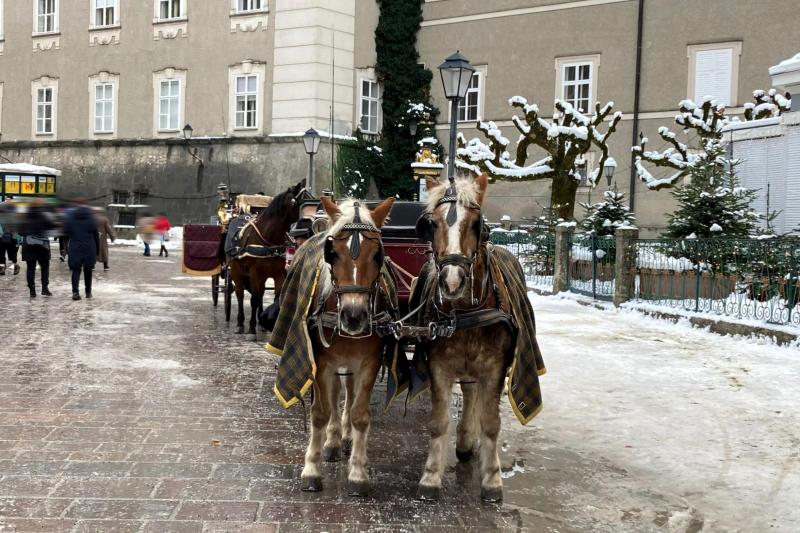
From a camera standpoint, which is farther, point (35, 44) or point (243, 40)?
point (35, 44)

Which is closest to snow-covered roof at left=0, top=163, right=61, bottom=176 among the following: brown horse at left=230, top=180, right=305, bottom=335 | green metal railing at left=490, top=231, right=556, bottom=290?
brown horse at left=230, top=180, right=305, bottom=335

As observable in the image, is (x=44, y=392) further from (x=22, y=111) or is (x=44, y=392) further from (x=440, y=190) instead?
(x=22, y=111)

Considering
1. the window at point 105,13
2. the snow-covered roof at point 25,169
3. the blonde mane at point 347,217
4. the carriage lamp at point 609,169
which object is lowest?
the blonde mane at point 347,217

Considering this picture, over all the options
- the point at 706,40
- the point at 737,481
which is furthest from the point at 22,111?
the point at 737,481

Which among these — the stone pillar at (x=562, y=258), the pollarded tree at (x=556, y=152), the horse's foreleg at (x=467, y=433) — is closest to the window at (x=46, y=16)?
the pollarded tree at (x=556, y=152)

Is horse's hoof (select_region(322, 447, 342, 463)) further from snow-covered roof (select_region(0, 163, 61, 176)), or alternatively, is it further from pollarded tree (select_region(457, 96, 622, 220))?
pollarded tree (select_region(457, 96, 622, 220))

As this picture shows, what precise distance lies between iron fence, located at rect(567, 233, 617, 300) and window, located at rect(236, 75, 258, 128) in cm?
1770

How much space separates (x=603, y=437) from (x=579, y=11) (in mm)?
25014

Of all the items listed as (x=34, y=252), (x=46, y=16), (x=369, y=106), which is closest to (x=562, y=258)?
(x=34, y=252)

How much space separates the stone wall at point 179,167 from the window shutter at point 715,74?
44.4ft

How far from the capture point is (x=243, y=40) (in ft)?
105

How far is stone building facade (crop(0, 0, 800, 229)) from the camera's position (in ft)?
90.3

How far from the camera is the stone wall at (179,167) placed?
102 ft

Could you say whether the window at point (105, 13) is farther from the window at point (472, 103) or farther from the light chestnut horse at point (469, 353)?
the light chestnut horse at point (469, 353)
